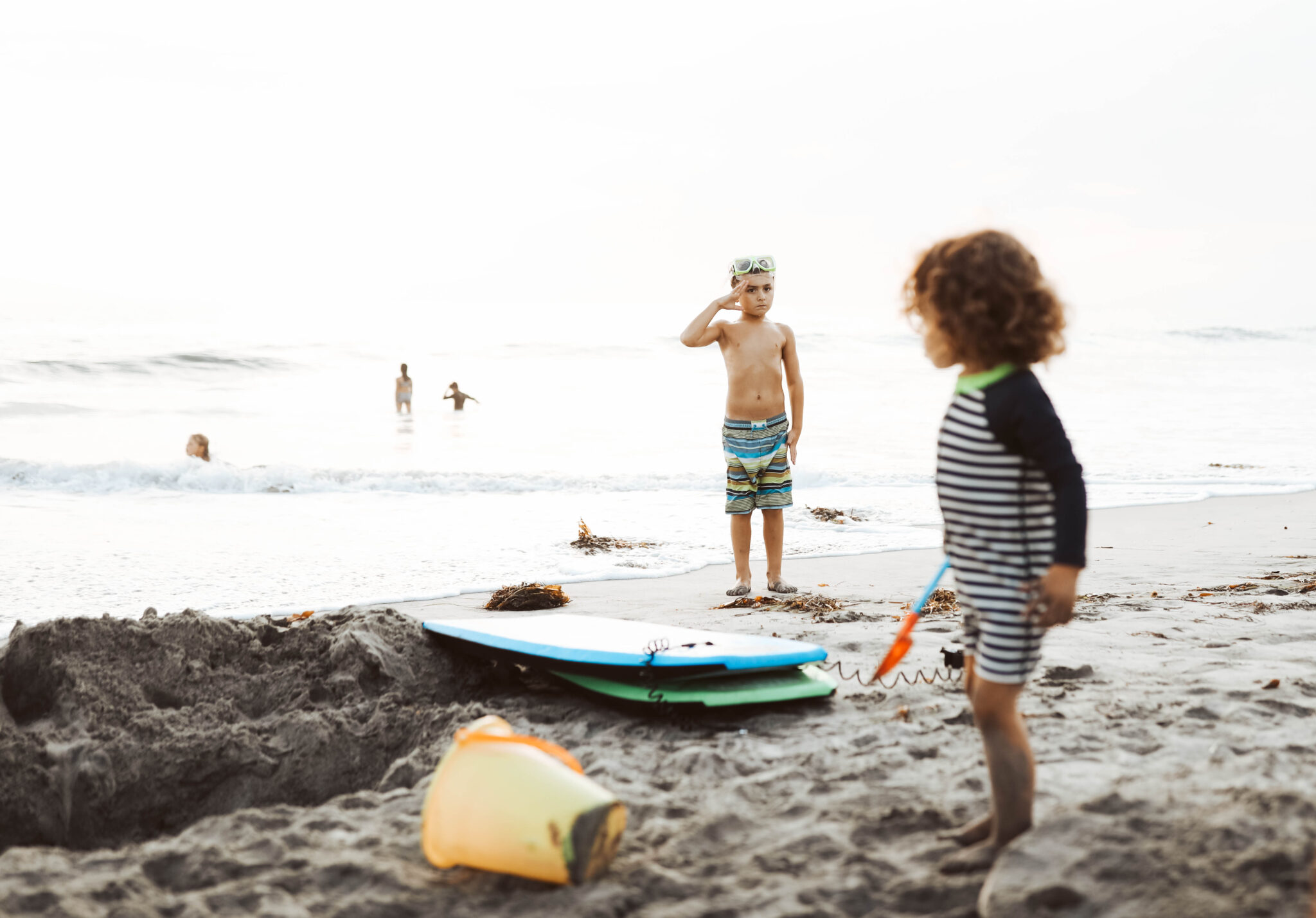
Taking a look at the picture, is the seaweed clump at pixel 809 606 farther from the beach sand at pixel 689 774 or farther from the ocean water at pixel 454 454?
the ocean water at pixel 454 454

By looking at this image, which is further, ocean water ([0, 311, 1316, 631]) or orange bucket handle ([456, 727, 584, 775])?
ocean water ([0, 311, 1316, 631])

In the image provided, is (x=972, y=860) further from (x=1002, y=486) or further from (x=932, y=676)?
(x=932, y=676)

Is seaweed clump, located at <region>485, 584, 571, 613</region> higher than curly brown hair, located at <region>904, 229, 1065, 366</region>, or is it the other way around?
curly brown hair, located at <region>904, 229, 1065, 366</region>

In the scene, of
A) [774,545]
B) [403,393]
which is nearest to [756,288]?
[774,545]

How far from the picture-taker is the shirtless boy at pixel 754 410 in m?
5.26

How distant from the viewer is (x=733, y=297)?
523 centimetres

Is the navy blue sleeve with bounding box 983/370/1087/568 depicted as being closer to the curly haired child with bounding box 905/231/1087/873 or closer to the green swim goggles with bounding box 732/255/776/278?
the curly haired child with bounding box 905/231/1087/873

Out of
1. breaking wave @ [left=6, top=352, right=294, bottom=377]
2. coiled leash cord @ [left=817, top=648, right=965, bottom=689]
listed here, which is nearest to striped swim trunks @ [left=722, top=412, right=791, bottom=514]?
coiled leash cord @ [left=817, top=648, right=965, bottom=689]

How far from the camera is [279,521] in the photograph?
8102 millimetres

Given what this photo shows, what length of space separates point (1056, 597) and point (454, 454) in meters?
12.9

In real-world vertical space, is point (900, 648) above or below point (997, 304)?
below

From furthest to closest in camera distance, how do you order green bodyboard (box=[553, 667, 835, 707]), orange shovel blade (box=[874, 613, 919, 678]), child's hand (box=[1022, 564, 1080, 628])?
green bodyboard (box=[553, 667, 835, 707]) → orange shovel blade (box=[874, 613, 919, 678]) → child's hand (box=[1022, 564, 1080, 628])

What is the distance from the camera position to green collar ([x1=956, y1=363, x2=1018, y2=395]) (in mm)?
1922

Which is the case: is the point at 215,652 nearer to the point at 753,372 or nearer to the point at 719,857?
the point at 719,857
